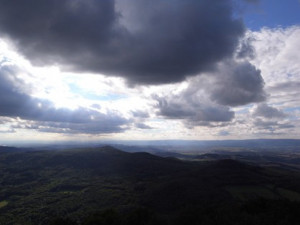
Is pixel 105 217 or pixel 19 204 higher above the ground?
pixel 105 217

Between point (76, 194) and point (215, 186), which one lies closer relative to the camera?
point (215, 186)

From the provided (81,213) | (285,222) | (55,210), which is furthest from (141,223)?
(55,210)

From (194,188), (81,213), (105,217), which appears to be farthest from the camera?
(194,188)

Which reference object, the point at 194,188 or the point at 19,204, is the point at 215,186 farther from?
the point at 19,204

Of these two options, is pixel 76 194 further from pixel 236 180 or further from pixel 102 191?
pixel 236 180

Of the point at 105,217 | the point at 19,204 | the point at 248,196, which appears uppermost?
the point at 105,217

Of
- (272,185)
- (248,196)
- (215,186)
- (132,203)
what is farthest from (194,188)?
(272,185)

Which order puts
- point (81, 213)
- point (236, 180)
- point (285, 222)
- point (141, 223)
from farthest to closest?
point (236, 180) < point (81, 213) < point (141, 223) < point (285, 222)

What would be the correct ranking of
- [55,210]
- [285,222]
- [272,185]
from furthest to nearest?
[272,185] → [55,210] → [285,222]

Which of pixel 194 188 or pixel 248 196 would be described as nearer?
pixel 248 196
